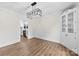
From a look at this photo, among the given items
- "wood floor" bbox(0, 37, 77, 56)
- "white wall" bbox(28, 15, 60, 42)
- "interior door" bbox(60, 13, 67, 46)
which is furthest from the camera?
"white wall" bbox(28, 15, 60, 42)

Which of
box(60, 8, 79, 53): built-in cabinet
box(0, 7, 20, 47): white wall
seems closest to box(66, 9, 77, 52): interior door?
box(60, 8, 79, 53): built-in cabinet

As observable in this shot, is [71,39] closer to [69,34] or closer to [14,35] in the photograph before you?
[69,34]

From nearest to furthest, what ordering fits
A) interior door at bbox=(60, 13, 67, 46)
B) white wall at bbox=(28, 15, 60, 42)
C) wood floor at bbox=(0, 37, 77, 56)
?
wood floor at bbox=(0, 37, 77, 56)
interior door at bbox=(60, 13, 67, 46)
white wall at bbox=(28, 15, 60, 42)

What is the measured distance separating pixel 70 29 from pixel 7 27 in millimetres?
2682

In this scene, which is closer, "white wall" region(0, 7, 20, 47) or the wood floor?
the wood floor

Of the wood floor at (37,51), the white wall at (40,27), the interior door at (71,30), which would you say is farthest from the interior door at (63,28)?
the white wall at (40,27)

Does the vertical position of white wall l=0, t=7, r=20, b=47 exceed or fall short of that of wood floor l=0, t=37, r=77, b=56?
it exceeds it

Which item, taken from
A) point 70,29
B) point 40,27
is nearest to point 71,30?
point 70,29

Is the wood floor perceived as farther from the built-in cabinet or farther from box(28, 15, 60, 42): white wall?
box(28, 15, 60, 42): white wall

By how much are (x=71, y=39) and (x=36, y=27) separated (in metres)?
3.06

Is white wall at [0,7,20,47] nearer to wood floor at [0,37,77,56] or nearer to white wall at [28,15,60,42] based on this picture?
wood floor at [0,37,77,56]

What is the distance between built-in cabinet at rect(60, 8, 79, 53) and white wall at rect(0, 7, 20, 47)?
2251 millimetres

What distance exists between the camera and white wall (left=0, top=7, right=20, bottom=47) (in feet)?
9.57

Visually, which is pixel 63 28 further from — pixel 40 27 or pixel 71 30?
pixel 40 27
